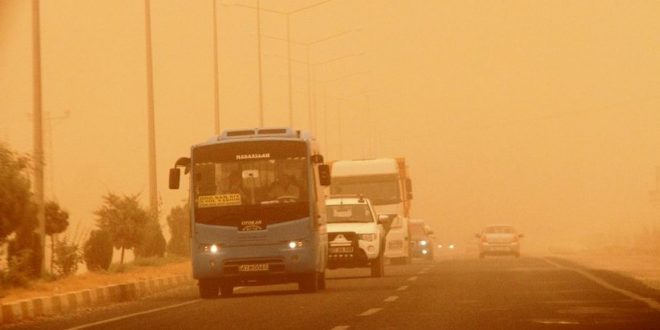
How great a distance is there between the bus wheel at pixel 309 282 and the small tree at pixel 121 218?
16.1 meters

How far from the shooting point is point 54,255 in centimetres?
3869

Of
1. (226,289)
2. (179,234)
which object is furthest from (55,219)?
(226,289)

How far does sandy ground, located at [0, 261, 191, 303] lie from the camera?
Result: 2980 cm

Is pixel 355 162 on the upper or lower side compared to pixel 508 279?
upper

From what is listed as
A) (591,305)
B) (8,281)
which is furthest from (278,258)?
(591,305)

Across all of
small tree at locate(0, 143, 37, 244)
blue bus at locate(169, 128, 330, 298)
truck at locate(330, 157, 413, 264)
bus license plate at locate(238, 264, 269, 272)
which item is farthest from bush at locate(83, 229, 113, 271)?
truck at locate(330, 157, 413, 264)

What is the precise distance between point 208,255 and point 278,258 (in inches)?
51.6

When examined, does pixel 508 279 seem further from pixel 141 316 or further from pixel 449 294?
pixel 141 316

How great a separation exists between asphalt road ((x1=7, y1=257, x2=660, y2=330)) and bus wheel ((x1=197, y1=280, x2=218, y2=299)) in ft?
1.32

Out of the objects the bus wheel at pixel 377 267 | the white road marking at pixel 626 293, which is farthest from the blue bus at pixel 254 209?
the bus wheel at pixel 377 267

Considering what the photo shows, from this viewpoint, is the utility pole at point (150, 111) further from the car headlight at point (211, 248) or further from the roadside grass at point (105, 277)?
the car headlight at point (211, 248)

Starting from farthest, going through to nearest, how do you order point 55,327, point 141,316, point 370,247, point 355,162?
point 355,162
point 370,247
point 141,316
point 55,327

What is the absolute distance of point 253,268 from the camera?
97.0 ft

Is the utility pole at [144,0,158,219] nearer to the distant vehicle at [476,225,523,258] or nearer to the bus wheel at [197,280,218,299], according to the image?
the bus wheel at [197,280,218,299]
